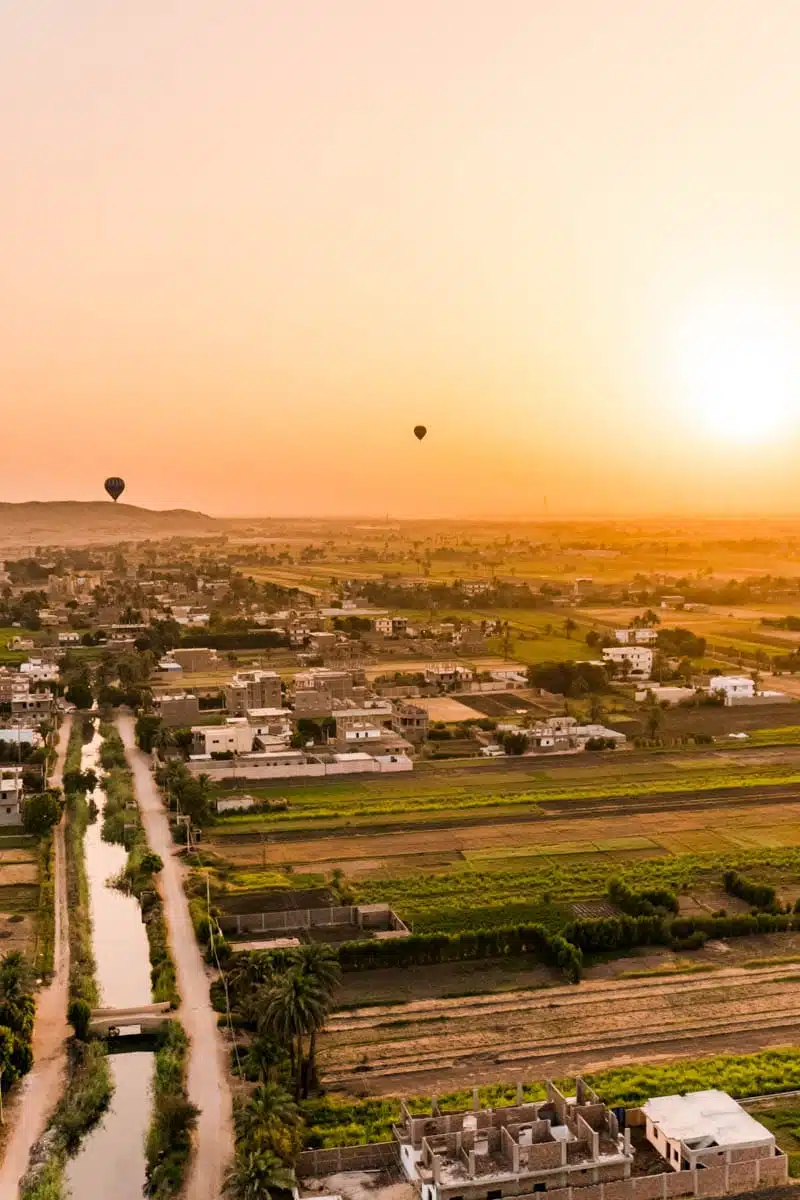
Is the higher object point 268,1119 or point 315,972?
point 315,972

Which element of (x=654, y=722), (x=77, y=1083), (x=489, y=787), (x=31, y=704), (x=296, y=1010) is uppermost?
(x=31, y=704)

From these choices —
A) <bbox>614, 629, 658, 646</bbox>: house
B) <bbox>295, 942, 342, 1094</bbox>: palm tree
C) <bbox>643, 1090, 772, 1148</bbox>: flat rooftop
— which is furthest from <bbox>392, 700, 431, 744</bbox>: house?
<bbox>643, 1090, 772, 1148</bbox>: flat rooftop

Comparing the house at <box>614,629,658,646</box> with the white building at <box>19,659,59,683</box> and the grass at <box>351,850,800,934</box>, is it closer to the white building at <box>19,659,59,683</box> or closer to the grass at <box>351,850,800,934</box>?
the white building at <box>19,659,59,683</box>

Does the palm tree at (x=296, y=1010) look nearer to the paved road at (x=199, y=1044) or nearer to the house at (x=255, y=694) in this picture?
the paved road at (x=199, y=1044)

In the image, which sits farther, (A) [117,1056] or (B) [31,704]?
(B) [31,704]

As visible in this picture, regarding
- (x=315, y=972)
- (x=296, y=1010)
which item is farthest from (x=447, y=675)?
(x=296, y=1010)

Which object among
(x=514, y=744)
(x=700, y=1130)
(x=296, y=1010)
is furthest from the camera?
(x=514, y=744)

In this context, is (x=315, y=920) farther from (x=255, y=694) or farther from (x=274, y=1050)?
(x=255, y=694)
